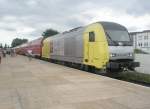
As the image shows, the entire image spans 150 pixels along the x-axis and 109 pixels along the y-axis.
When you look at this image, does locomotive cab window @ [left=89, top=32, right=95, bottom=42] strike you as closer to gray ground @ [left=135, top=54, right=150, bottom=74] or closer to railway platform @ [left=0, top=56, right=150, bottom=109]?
gray ground @ [left=135, top=54, right=150, bottom=74]

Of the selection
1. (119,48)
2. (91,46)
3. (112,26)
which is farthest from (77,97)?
(112,26)

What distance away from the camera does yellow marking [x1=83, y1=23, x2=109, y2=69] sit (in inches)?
626

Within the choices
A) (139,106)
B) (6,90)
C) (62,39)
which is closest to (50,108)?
(139,106)

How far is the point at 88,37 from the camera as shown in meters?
18.1

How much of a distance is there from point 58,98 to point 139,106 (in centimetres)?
251

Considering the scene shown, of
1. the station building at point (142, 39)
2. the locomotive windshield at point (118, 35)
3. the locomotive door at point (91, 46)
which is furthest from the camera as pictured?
the station building at point (142, 39)

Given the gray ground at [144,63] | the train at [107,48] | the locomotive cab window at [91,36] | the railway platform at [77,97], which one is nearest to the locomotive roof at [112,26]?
the train at [107,48]

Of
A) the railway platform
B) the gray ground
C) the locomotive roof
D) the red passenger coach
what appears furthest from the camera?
the red passenger coach

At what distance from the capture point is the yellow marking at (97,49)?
15898mm

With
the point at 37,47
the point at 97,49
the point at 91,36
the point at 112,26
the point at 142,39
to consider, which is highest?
the point at 142,39

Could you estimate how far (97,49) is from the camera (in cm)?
1650

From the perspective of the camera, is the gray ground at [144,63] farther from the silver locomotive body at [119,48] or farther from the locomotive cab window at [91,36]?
the locomotive cab window at [91,36]

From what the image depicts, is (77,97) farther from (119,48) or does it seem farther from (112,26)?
(112,26)

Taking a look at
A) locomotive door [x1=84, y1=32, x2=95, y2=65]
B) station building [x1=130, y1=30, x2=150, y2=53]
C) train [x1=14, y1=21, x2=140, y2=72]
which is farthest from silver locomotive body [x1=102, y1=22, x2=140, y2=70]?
station building [x1=130, y1=30, x2=150, y2=53]
